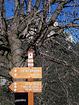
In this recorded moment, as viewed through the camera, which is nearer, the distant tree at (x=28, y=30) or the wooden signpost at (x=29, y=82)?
the wooden signpost at (x=29, y=82)

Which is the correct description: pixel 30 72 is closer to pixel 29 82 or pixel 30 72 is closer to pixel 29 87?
pixel 29 82

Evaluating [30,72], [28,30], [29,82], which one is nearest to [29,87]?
[29,82]

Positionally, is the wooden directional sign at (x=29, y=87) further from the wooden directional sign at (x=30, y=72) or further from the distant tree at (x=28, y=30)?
the distant tree at (x=28, y=30)

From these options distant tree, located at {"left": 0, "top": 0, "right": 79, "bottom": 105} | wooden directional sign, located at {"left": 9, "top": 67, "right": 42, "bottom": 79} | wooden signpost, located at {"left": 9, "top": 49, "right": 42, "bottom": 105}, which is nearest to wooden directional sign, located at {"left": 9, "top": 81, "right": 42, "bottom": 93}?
wooden signpost, located at {"left": 9, "top": 49, "right": 42, "bottom": 105}

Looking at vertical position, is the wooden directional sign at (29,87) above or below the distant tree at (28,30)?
below

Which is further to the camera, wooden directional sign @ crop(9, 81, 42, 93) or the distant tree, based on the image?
the distant tree

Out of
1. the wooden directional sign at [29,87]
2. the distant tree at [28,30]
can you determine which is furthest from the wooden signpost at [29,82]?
the distant tree at [28,30]

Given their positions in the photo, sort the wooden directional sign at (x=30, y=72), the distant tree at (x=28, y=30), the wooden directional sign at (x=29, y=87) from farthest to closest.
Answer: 1. the distant tree at (x=28, y=30)
2. the wooden directional sign at (x=30, y=72)
3. the wooden directional sign at (x=29, y=87)

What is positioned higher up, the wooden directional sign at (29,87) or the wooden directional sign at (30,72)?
the wooden directional sign at (30,72)

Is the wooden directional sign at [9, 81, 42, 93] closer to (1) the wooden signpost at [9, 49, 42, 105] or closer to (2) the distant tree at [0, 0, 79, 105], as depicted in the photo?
(1) the wooden signpost at [9, 49, 42, 105]

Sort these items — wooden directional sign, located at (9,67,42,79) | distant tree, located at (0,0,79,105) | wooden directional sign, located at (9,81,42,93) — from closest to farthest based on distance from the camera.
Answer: wooden directional sign, located at (9,81,42,93)
wooden directional sign, located at (9,67,42,79)
distant tree, located at (0,0,79,105)

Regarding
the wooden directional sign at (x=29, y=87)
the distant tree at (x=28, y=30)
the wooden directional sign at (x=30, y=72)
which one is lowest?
the wooden directional sign at (x=29, y=87)

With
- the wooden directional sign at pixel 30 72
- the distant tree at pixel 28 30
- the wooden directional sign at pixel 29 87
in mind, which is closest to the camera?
Result: the wooden directional sign at pixel 29 87

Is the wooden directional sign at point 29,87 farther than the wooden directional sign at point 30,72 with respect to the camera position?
No
